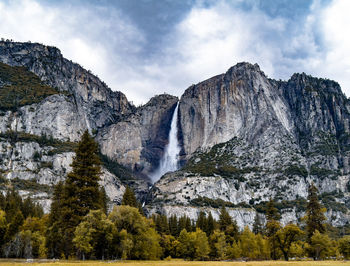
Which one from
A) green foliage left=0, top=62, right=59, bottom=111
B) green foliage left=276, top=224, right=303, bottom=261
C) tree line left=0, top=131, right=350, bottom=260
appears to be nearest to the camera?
tree line left=0, top=131, right=350, bottom=260

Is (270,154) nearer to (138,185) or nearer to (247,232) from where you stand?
(138,185)

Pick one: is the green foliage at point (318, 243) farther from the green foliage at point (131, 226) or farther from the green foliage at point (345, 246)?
the green foliage at point (131, 226)

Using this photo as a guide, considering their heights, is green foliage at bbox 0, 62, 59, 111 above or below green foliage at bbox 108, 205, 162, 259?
above

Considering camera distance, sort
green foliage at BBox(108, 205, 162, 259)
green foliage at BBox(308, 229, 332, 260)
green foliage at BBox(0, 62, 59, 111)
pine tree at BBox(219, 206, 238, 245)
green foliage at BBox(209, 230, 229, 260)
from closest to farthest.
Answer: green foliage at BBox(108, 205, 162, 259) → green foliage at BBox(308, 229, 332, 260) → green foliage at BBox(209, 230, 229, 260) → pine tree at BBox(219, 206, 238, 245) → green foliage at BBox(0, 62, 59, 111)

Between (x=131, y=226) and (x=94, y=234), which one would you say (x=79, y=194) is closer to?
(x=94, y=234)

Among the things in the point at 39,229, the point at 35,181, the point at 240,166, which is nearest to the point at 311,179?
the point at 240,166

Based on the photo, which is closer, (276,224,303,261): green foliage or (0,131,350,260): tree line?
(0,131,350,260): tree line

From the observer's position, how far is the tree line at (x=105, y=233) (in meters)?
42.3

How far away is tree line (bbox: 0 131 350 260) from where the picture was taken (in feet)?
139

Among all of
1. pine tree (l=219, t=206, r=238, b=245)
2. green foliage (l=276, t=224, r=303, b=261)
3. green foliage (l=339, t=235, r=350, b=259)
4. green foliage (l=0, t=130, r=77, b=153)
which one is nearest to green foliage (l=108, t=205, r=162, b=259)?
green foliage (l=276, t=224, r=303, b=261)

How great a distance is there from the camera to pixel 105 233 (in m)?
43.4

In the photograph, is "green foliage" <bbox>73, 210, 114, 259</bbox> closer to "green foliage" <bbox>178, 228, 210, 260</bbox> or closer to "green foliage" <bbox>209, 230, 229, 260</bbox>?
"green foliage" <bbox>178, 228, 210, 260</bbox>

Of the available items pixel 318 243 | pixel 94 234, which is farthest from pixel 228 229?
pixel 94 234

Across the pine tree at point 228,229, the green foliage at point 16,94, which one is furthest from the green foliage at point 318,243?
the green foliage at point 16,94
